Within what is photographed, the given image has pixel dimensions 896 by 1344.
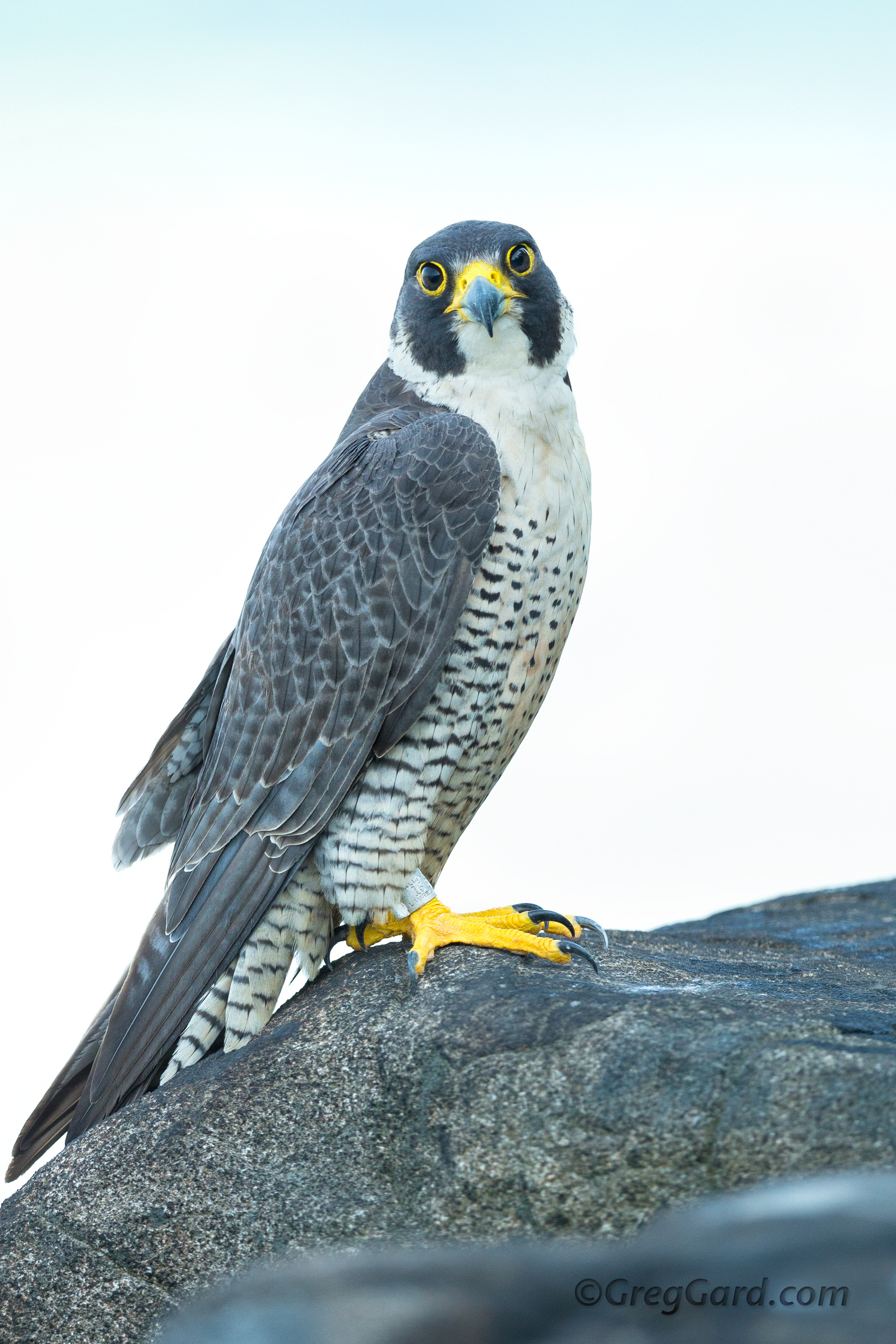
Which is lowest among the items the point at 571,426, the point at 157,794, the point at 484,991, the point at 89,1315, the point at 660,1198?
the point at 89,1315

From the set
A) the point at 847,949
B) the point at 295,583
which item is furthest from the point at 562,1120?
the point at 847,949

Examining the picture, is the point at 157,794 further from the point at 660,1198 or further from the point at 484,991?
the point at 660,1198

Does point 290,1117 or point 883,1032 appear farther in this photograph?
point 290,1117

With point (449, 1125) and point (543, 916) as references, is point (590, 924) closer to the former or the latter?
point (543, 916)

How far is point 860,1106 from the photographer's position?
2.43m

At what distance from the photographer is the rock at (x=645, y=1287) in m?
2.15

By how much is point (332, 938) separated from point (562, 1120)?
1302mm

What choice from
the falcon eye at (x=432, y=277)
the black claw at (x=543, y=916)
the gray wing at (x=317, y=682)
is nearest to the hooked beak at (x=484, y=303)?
the falcon eye at (x=432, y=277)

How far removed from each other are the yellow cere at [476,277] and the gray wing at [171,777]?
1.27 metres

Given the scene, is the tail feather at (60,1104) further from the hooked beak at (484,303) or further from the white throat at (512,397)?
the hooked beak at (484,303)

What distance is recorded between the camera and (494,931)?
3.43 m

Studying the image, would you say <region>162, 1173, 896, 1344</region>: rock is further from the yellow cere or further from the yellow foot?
the yellow cere

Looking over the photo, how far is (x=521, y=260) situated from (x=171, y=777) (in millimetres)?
1967

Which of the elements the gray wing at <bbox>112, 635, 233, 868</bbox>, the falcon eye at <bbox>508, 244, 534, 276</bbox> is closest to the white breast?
the falcon eye at <bbox>508, 244, 534, 276</bbox>
